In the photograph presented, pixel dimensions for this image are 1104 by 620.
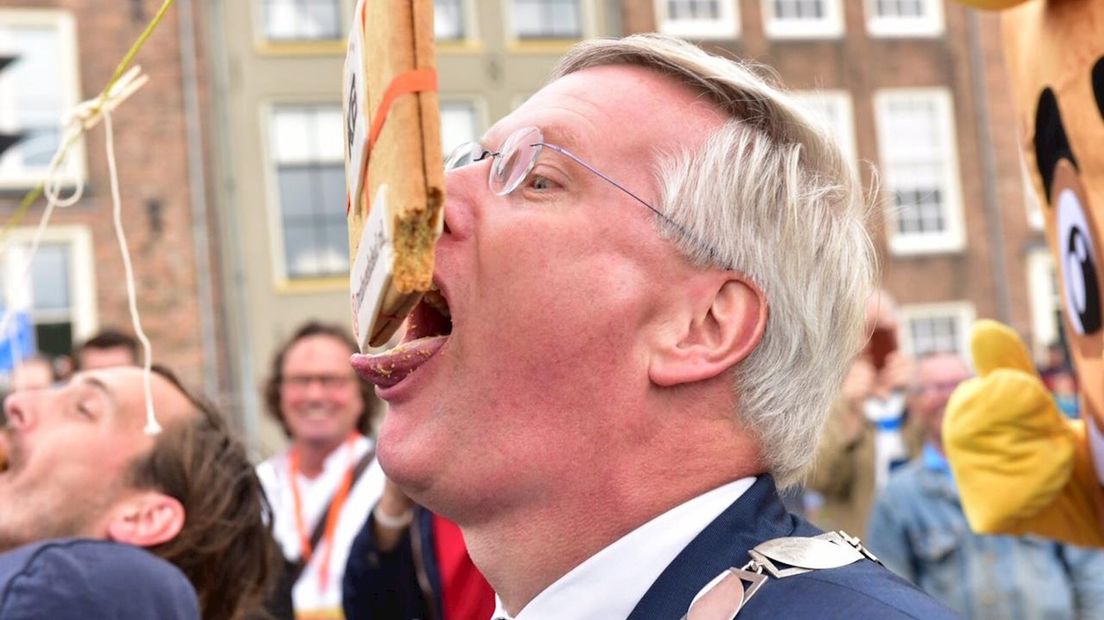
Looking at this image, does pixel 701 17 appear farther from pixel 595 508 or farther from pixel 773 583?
pixel 773 583

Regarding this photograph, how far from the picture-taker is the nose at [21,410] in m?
2.50

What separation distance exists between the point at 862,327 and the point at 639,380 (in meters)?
0.37

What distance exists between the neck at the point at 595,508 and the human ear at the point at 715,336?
7cm

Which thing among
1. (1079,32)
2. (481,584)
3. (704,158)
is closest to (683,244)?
(704,158)

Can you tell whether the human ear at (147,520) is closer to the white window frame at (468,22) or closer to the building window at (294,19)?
the building window at (294,19)

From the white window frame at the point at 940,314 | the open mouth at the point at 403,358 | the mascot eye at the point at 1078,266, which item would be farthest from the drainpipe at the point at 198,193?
the open mouth at the point at 403,358

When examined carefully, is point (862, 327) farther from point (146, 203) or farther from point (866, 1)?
point (866, 1)

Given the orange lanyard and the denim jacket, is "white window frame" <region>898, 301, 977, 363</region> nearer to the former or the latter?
the denim jacket

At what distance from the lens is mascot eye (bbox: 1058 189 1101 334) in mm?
2146

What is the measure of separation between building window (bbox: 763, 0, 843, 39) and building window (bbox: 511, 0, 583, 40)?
2466mm

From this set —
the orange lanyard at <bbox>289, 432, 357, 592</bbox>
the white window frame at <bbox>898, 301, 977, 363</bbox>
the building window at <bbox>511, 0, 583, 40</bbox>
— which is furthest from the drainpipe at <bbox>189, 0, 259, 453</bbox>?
the orange lanyard at <bbox>289, 432, 357, 592</bbox>

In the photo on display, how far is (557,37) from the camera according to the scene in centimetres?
1709

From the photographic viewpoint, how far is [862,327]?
1742 mm

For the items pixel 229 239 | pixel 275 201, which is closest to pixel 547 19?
pixel 275 201
